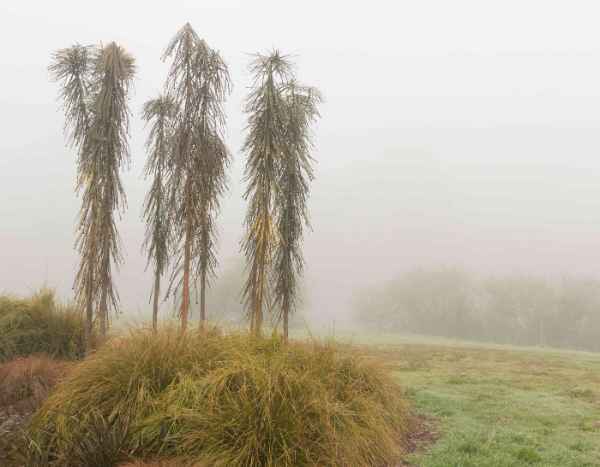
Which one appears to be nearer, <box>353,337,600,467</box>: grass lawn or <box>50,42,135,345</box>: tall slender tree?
<box>353,337,600,467</box>: grass lawn

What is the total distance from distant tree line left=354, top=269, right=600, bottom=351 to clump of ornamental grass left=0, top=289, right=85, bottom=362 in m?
47.1

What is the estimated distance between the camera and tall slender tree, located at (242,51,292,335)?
1172cm

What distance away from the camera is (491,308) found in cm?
5512

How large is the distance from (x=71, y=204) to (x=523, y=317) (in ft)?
387

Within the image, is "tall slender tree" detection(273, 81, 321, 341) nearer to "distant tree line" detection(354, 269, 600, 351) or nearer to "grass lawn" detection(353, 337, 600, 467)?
"grass lawn" detection(353, 337, 600, 467)

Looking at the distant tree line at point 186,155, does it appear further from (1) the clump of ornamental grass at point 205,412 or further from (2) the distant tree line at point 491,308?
(2) the distant tree line at point 491,308

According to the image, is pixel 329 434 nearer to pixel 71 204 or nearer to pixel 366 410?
pixel 366 410

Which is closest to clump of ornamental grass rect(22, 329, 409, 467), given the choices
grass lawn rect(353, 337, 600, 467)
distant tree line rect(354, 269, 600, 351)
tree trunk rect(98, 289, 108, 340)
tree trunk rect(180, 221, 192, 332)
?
grass lawn rect(353, 337, 600, 467)

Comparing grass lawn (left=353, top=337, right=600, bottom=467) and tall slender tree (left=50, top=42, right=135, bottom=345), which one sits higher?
tall slender tree (left=50, top=42, right=135, bottom=345)

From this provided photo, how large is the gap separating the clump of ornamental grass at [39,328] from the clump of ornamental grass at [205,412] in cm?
488

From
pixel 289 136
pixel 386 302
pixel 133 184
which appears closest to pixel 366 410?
pixel 289 136

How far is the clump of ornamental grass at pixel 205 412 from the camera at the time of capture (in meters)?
5.37

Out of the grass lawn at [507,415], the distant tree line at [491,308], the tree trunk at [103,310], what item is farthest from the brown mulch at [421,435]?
the distant tree line at [491,308]

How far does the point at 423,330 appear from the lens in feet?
192
